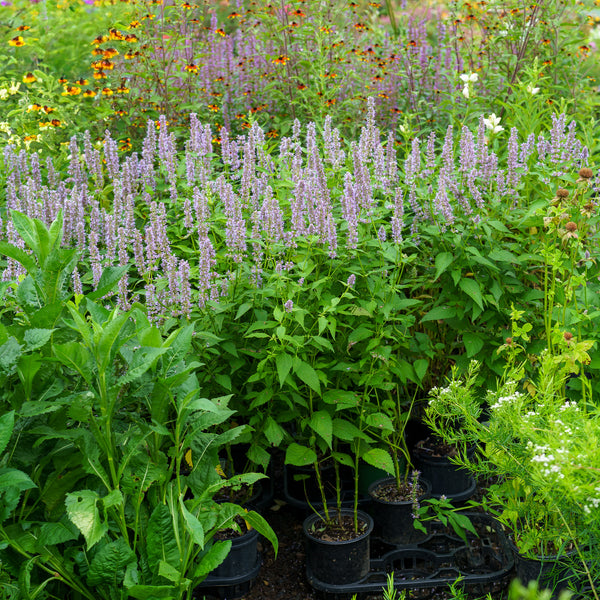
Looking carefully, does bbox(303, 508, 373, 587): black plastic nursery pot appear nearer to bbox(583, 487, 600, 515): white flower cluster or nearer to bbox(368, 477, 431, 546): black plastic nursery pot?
bbox(368, 477, 431, 546): black plastic nursery pot

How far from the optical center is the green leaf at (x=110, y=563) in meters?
2.04

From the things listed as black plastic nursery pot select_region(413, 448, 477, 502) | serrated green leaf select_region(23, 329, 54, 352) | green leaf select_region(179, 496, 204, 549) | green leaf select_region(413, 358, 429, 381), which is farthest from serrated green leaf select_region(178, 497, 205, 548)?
black plastic nursery pot select_region(413, 448, 477, 502)

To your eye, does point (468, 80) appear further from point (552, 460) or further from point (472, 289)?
point (552, 460)

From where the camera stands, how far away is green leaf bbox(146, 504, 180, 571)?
2105mm

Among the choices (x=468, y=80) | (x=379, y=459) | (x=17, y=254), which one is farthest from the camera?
(x=468, y=80)

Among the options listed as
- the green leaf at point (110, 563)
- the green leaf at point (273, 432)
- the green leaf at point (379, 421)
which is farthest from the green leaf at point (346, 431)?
the green leaf at point (110, 563)

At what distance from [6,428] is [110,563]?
1.64ft

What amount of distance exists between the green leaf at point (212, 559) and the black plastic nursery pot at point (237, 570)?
0.50m

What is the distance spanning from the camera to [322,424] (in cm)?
271

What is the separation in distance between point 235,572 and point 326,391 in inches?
30.3

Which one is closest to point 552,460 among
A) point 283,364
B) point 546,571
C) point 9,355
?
point 546,571

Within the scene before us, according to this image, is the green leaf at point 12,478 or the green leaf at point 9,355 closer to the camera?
the green leaf at point 12,478

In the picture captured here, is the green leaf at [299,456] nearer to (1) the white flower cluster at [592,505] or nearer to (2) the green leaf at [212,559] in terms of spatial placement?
(2) the green leaf at [212,559]

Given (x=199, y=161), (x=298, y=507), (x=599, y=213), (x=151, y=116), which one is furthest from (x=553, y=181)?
(x=151, y=116)
